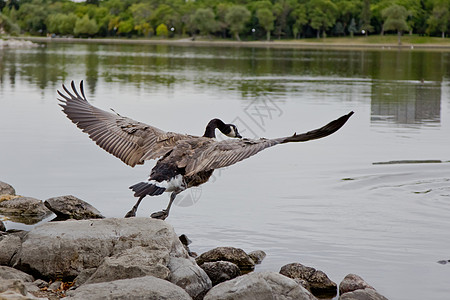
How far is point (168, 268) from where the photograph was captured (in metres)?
6.83

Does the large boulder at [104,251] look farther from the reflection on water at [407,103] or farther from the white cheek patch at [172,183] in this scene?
the reflection on water at [407,103]

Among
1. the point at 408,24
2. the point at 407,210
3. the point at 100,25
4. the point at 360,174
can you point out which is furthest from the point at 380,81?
the point at 100,25

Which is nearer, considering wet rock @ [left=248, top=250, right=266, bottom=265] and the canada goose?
→ the canada goose

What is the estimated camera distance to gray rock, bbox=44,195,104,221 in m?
9.48

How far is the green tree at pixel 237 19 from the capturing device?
15475 cm

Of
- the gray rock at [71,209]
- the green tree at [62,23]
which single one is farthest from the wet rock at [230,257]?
the green tree at [62,23]

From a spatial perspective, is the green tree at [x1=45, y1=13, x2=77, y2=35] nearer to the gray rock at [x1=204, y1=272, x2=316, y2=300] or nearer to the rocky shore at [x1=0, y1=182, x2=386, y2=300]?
the rocky shore at [x1=0, y1=182, x2=386, y2=300]

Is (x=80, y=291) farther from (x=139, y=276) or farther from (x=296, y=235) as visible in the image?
(x=296, y=235)

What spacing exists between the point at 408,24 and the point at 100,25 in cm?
7932

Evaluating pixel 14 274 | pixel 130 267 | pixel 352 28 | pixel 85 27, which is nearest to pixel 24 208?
pixel 14 274

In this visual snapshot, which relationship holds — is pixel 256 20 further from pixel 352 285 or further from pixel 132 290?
pixel 132 290

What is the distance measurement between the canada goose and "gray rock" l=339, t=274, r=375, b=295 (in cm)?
155

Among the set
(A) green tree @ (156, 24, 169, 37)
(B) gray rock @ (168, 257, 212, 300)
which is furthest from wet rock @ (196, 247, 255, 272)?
(A) green tree @ (156, 24, 169, 37)

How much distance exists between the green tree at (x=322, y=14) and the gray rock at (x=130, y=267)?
5693 inches
